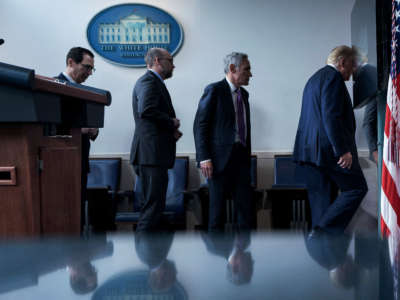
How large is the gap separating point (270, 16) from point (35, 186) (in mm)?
3938

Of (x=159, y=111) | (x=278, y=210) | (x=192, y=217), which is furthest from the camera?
(x=192, y=217)

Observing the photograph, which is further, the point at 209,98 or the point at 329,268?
the point at 209,98

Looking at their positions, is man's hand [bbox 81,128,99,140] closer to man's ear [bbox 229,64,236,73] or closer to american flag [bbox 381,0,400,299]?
man's ear [bbox 229,64,236,73]

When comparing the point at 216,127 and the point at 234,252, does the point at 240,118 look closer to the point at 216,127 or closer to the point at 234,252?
the point at 216,127

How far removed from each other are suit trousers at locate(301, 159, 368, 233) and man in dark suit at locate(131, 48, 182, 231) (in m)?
0.93

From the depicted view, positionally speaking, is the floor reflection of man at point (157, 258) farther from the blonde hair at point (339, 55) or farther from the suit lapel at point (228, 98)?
the blonde hair at point (339, 55)

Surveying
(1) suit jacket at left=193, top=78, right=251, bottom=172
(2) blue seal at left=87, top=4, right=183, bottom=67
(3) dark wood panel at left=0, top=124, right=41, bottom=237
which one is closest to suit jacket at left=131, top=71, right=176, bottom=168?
(1) suit jacket at left=193, top=78, right=251, bottom=172

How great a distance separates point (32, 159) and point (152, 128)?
5.40 feet

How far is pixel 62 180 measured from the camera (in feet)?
4.96

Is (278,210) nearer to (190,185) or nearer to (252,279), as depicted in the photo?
(190,185)

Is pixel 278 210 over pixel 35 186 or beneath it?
beneath

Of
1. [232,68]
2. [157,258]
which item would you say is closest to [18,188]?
[157,258]

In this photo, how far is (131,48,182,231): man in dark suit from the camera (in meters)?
2.93

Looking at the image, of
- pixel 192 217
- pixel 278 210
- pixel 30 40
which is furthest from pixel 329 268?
pixel 30 40
